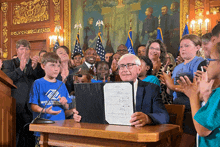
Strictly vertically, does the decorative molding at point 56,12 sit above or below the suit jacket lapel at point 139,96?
above

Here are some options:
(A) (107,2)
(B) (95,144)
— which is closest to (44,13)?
(A) (107,2)

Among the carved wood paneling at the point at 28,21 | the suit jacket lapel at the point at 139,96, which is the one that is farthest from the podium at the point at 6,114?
the carved wood paneling at the point at 28,21

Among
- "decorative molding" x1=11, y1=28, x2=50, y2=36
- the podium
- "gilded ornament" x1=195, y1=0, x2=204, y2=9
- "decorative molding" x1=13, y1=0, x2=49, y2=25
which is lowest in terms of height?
the podium

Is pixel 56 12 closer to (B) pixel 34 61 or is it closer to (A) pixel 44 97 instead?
(B) pixel 34 61

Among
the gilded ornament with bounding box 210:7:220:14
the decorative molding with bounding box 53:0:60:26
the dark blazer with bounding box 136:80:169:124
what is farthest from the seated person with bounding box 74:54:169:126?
the decorative molding with bounding box 53:0:60:26

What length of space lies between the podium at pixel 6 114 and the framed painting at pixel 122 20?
260 inches

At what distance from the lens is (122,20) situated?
30.6 ft

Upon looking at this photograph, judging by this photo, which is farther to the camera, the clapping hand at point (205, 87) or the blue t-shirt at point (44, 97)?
the blue t-shirt at point (44, 97)

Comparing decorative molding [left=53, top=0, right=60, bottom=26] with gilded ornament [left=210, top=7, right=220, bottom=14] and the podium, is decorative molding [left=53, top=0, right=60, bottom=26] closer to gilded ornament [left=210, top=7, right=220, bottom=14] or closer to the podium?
gilded ornament [left=210, top=7, right=220, bottom=14]

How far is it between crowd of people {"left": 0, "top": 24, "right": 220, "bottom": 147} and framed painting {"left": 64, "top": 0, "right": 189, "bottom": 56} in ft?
15.0

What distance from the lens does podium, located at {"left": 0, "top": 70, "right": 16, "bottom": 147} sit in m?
2.43

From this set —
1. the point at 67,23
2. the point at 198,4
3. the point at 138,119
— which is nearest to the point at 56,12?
the point at 67,23

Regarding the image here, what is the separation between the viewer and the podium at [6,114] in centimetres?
243

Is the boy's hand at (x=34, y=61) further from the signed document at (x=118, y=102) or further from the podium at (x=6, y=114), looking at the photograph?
the signed document at (x=118, y=102)
